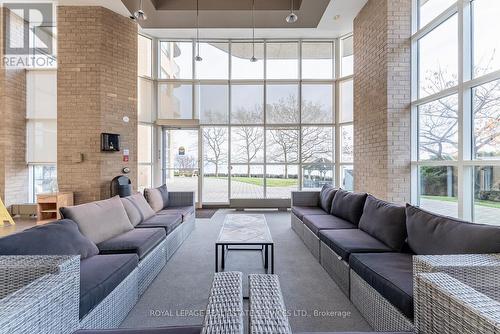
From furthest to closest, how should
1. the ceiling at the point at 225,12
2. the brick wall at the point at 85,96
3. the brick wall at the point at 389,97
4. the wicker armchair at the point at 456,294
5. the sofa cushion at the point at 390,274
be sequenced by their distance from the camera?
1. the brick wall at the point at 85,96
2. the ceiling at the point at 225,12
3. the brick wall at the point at 389,97
4. the sofa cushion at the point at 390,274
5. the wicker armchair at the point at 456,294

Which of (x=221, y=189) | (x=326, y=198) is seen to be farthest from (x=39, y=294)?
(x=221, y=189)

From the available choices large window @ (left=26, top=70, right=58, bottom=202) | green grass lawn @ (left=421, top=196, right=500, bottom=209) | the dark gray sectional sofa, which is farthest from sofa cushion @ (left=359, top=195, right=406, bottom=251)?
large window @ (left=26, top=70, right=58, bottom=202)

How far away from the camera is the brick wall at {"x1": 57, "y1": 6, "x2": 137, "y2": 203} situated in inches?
201

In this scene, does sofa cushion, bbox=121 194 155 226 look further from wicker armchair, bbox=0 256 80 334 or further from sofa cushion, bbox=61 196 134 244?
wicker armchair, bbox=0 256 80 334

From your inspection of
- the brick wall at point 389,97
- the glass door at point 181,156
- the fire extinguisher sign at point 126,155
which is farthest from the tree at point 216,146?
the brick wall at point 389,97

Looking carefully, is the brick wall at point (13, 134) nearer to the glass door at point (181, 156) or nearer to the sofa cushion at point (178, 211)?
the glass door at point (181, 156)

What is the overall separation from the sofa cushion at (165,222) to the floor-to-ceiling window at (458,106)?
3846 millimetres

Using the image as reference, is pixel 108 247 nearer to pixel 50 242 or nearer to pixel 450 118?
pixel 50 242

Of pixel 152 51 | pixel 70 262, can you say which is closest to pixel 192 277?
pixel 70 262

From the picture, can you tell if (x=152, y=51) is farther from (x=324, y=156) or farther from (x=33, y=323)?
(x=33, y=323)

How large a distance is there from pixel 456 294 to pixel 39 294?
188 cm

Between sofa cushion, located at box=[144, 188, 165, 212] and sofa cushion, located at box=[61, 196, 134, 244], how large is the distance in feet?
3.48

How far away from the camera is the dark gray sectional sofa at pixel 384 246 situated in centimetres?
162

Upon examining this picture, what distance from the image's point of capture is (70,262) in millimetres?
1450
